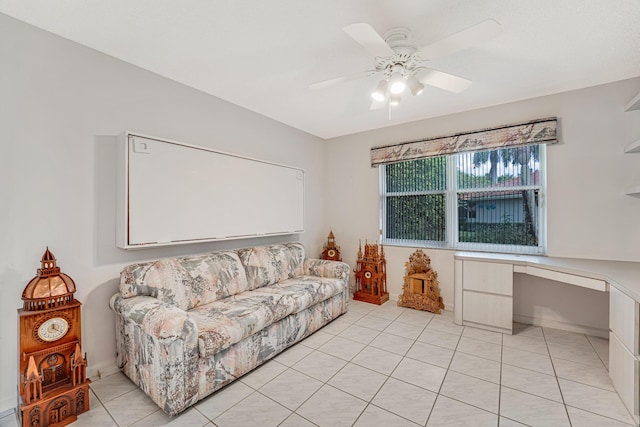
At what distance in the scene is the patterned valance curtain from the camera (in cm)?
293

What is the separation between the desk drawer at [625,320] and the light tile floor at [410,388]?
42 centimetres

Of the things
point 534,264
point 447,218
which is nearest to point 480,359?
point 534,264

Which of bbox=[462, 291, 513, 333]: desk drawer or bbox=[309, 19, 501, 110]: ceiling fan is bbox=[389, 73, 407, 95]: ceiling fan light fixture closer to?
bbox=[309, 19, 501, 110]: ceiling fan

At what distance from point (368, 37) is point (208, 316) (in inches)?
87.7

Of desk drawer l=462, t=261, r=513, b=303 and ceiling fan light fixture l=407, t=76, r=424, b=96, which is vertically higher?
ceiling fan light fixture l=407, t=76, r=424, b=96

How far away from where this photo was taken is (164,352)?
169cm

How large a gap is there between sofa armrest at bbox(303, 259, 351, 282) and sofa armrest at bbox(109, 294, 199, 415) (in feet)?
6.15

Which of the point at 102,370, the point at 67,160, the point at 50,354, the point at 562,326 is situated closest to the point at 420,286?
the point at 562,326

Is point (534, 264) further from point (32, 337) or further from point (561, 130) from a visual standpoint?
point (32, 337)

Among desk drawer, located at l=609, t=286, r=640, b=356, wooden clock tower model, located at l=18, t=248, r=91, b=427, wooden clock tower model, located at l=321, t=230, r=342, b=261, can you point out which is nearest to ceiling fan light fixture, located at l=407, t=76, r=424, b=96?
desk drawer, located at l=609, t=286, r=640, b=356

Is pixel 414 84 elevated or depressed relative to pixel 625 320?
elevated

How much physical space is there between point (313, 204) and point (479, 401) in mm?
3160

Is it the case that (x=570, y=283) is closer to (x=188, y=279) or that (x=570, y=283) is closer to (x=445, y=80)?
(x=445, y=80)

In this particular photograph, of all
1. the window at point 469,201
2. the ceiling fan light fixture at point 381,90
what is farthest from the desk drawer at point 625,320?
the ceiling fan light fixture at point 381,90
